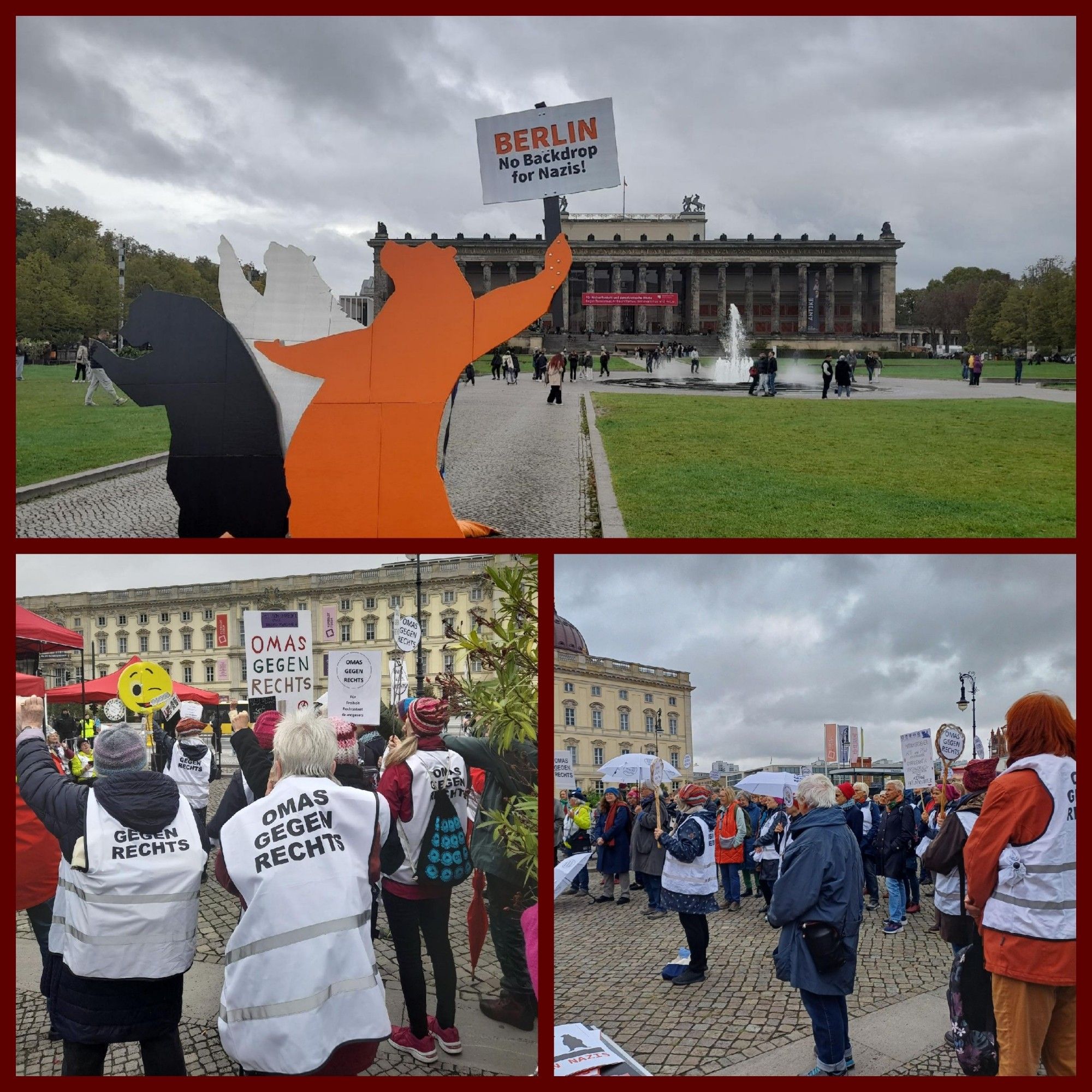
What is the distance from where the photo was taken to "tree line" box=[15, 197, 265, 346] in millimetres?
16031

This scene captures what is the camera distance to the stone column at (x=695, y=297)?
61.7 meters

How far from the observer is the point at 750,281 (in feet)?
206

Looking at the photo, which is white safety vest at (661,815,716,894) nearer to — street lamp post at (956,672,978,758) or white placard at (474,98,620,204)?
street lamp post at (956,672,978,758)

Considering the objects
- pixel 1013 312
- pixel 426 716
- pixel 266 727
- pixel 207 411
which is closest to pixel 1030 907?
pixel 426 716

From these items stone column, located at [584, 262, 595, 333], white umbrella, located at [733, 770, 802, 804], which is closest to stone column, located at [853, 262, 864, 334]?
stone column, located at [584, 262, 595, 333]

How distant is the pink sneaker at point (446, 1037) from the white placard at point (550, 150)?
17.7ft

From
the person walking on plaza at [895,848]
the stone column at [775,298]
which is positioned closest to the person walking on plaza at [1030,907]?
the person walking on plaza at [895,848]

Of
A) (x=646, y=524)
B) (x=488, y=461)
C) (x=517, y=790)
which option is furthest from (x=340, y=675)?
(x=488, y=461)

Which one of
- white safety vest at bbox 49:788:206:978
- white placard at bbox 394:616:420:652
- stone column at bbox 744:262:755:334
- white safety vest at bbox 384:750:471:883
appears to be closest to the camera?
white safety vest at bbox 49:788:206:978

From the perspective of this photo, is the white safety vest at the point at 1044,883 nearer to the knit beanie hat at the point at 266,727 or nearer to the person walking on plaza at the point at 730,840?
the person walking on plaza at the point at 730,840

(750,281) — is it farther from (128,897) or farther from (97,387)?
(128,897)

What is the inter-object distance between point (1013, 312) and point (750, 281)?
21.2 meters

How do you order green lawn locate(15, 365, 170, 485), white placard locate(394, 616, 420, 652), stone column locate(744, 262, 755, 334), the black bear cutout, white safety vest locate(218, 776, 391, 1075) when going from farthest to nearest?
stone column locate(744, 262, 755, 334)
green lawn locate(15, 365, 170, 485)
the black bear cutout
white placard locate(394, 616, 420, 652)
white safety vest locate(218, 776, 391, 1075)

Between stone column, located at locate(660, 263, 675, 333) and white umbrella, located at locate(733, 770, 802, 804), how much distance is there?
48.4 m
